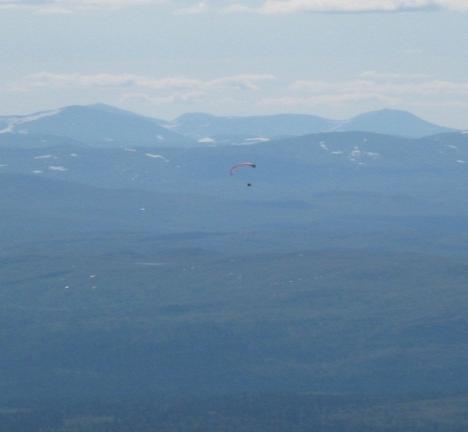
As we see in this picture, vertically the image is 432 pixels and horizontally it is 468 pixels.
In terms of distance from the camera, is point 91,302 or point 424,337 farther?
point 91,302

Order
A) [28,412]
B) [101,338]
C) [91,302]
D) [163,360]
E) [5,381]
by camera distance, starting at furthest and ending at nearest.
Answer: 1. [91,302]
2. [101,338]
3. [163,360]
4. [5,381]
5. [28,412]

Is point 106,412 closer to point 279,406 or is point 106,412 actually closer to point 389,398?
point 279,406

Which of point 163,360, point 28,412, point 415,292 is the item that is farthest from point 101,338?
point 415,292

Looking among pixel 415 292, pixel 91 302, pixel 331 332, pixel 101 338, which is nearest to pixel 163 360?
pixel 101 338

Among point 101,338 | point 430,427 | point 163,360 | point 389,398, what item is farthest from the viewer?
point 101,338

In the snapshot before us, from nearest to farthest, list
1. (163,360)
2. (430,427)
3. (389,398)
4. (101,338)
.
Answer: (430,427)
(389,398)
(163,360)
(101,338)

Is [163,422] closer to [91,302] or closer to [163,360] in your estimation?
[163,360]

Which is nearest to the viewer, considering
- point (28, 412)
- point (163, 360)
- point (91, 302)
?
point (28, 412)

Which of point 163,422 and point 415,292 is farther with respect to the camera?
point 415,292

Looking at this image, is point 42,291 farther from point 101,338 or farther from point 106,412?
point 106,412
